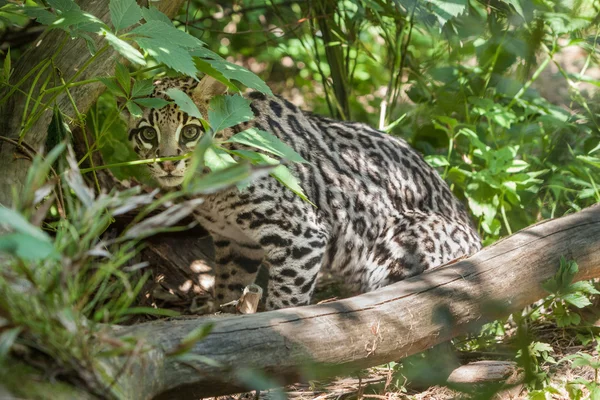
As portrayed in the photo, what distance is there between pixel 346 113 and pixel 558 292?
3013mm

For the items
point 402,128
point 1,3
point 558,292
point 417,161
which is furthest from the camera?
point 402,128

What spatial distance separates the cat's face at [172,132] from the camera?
432 cm

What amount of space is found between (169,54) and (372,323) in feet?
5.08

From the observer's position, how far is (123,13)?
2.99m

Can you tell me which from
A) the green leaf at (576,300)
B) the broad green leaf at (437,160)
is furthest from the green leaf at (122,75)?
the broad green leaf at (437,160)

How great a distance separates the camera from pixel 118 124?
532 centimetres

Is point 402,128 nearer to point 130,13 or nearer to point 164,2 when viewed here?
point 164,2

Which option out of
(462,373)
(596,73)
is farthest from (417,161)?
(596,73)

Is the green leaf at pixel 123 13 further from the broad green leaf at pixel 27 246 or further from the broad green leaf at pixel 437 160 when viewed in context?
the broad green leaf at pixel 437 160

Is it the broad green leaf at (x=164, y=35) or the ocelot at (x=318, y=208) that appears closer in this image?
the broad green leaf at (x=164, y=35)

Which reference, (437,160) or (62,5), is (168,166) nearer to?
(62,5)

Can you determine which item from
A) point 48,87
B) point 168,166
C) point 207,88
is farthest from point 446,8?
point 48,87

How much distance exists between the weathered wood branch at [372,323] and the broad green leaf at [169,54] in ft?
3.31

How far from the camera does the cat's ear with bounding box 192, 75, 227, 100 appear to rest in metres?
4.27
